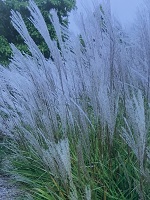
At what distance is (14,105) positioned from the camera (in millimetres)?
3904

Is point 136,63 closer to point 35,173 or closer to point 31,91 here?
point 31,91

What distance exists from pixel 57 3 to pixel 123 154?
40.3ft

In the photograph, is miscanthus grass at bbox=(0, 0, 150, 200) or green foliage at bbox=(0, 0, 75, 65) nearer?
miscanthus grass at bbox=(0, 0, 150, 200)

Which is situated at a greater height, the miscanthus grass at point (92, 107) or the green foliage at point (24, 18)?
the green foliage at point (24, 18)

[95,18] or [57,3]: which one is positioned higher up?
[57,3]

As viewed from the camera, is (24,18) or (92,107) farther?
(24,18)

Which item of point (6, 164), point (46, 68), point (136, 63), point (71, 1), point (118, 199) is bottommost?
point (118, 199)

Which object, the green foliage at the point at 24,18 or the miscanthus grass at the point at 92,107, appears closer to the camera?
the miscanthus grass at the point at 92,107

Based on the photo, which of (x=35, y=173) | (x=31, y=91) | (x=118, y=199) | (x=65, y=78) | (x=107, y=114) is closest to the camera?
(x=107, y=114)

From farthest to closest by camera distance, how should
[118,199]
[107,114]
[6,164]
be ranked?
[6,164]
[118,199]
[107,114]

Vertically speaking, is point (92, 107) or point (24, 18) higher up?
point (24, 18)

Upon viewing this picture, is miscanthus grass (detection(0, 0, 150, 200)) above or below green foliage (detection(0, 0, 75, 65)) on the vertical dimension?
below

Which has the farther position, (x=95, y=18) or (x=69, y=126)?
(x=69, y=126)

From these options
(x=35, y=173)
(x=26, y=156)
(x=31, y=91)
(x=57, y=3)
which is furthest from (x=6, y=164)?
(x=57, y=3)
